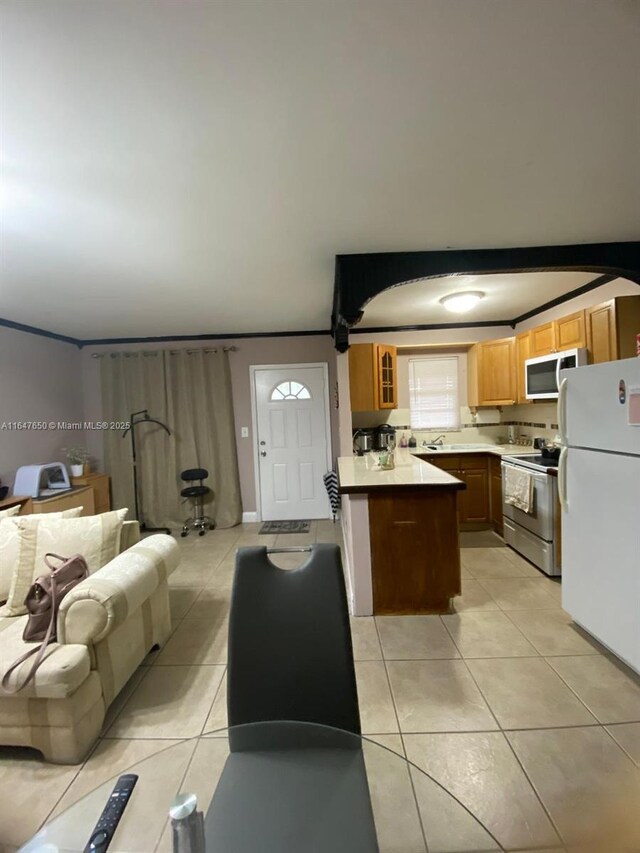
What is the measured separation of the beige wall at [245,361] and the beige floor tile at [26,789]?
3395 millimetres

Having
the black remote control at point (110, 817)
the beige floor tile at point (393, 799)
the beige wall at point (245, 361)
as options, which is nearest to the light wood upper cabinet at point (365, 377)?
the beige wall at point (245, 361)

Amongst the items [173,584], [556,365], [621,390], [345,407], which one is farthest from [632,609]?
[173,584]

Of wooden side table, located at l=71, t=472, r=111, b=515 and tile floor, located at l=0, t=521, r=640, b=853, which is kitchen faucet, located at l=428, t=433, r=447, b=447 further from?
wooden side table, located at l=71, t=472, r=111, b=515

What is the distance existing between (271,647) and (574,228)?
2754 millimetres

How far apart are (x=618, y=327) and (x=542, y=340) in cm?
89

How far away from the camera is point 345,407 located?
418 centimetres

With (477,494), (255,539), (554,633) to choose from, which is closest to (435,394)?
(477,494)

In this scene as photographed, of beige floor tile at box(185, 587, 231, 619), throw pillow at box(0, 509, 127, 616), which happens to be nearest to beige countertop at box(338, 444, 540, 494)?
beige floor tile at box(185, 587, 231, 619)

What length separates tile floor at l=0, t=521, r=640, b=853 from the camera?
1325 mm

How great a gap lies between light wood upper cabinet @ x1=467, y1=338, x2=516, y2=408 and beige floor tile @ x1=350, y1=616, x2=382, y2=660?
2848mm

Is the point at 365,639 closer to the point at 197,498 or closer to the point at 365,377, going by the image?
the point at 365,377

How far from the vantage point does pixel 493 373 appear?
14.2ft

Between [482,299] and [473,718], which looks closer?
[473,718]

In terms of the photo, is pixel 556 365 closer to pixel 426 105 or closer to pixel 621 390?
pixel 621 390
